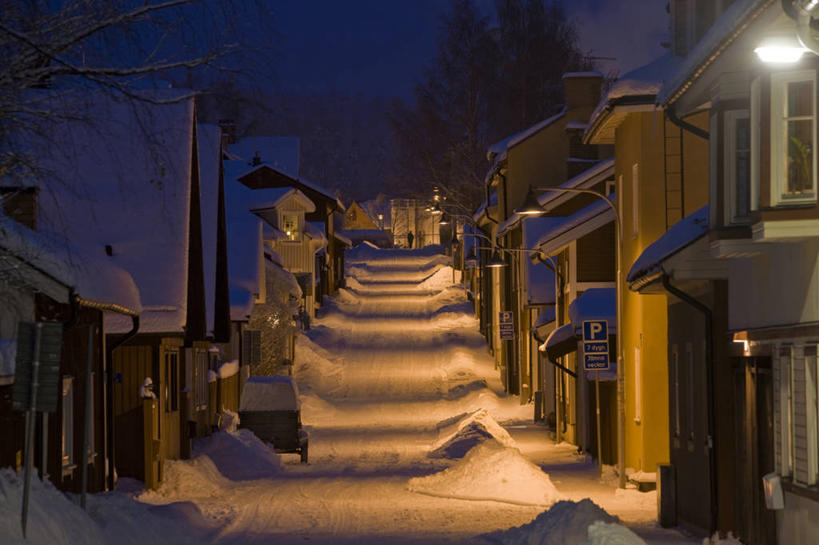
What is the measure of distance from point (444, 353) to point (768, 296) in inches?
1663

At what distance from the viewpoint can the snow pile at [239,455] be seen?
1057 inches

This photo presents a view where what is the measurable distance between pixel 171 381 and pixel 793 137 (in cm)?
1730

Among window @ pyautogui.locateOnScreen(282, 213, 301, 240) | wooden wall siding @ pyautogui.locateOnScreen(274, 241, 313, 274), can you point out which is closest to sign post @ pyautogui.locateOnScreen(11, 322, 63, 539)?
wooden wall siding @ pyautogui.locateOnScreen(274, 241, 313, 274)

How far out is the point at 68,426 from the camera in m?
18.0

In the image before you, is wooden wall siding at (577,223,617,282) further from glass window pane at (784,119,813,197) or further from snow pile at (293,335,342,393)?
glass window pane at (784,119,813,197)

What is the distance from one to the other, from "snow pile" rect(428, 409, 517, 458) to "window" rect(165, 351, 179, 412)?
6.44 m

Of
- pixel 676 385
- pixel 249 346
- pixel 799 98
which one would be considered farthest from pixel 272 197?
pixel 799 98

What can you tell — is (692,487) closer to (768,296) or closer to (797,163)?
(768,296)

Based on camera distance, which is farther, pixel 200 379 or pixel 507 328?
Answer: pixel 507 328

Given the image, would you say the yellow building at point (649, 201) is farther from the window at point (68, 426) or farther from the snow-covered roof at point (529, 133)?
the snow-covered roof at point (529, 133)

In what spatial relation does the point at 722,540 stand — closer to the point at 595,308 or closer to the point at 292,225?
the point at 595,308

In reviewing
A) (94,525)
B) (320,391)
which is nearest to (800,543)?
(94,525)

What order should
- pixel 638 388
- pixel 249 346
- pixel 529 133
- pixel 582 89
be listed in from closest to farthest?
pixel 638 388 < pixel 582 89 < pixel 249 346 < pixel 529 133

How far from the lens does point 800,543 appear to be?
1290 cm
